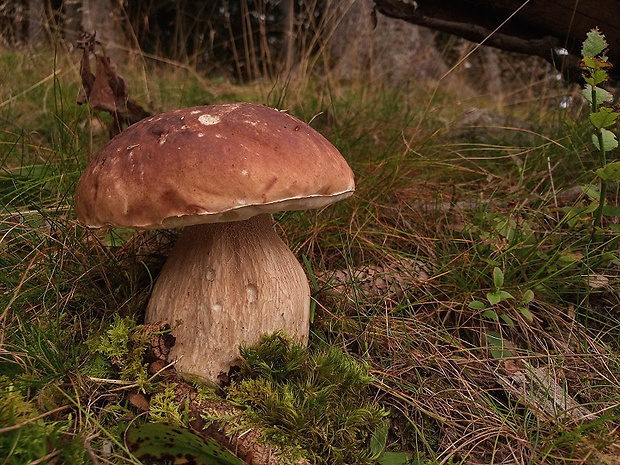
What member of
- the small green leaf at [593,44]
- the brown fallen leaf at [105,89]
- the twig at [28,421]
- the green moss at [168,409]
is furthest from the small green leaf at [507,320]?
the brown fallen leaf at [105,89]

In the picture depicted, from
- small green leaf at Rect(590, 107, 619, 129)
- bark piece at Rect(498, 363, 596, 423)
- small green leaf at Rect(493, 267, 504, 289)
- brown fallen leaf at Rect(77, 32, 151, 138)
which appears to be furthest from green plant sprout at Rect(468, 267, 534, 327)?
brown fallen leaf at Rect(77, 32, 151, 138)

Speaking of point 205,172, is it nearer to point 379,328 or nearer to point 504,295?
point 379,328

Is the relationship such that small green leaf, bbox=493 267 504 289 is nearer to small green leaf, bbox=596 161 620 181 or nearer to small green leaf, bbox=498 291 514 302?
small green leaf, bbox=498 291 514 302

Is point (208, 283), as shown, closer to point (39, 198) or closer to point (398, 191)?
point (39, 198)

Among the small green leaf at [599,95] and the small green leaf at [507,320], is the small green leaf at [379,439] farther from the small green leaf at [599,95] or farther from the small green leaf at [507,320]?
the small green leaf at [599,95]

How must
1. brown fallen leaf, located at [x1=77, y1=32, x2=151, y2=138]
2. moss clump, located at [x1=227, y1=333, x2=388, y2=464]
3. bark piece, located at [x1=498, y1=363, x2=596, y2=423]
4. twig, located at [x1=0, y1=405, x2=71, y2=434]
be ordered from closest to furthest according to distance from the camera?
twig, located at [x1=0, y1=405, x2=71, y2=434], moss clump, located at [x1=227, y1=333, x2=388, y2=464], bark piece, located at [x1=498, y1=363, x2=596, y2=423], brown fallen leaf, located at [x1=77, y1=32, x2=151, y2=138]

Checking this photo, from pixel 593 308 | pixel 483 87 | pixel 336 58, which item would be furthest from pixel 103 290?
pixel 483 87

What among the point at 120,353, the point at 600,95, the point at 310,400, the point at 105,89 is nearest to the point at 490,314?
the point at 310,400
